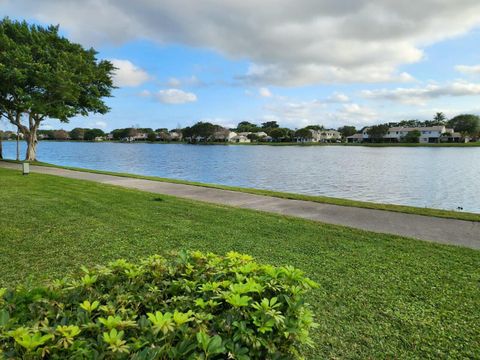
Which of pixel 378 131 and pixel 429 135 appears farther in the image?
pixel 378 131

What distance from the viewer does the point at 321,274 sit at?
4996 millimetres

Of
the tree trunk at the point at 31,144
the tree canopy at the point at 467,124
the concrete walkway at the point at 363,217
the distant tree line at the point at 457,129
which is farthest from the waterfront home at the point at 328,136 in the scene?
the concrete walkway at the point at 363,217

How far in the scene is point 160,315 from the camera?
172 centimetres

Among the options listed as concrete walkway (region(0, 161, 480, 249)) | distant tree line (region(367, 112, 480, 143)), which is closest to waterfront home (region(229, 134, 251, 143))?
distant tree line (region(367, 112, 480, 143))

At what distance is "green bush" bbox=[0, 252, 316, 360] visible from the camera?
5.13ft

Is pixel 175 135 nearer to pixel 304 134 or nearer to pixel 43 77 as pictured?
pixel 304 134

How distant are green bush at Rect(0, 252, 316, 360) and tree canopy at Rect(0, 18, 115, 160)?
988 inches

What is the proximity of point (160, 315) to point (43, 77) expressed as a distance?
86.2 ft

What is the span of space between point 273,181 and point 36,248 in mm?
19358

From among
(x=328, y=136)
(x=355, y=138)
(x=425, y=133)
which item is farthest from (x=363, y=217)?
(x=328, y=136)

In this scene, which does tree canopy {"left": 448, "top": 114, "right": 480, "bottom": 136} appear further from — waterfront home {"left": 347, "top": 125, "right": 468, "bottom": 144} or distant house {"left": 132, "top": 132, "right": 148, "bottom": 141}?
distant house {"left": 132, "top": 132, "right": 148, "bottom": 141}

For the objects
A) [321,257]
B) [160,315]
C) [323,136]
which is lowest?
[321,257]

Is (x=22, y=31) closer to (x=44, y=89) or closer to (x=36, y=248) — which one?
(x=44, y=89)

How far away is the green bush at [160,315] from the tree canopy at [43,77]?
25.1 meters
